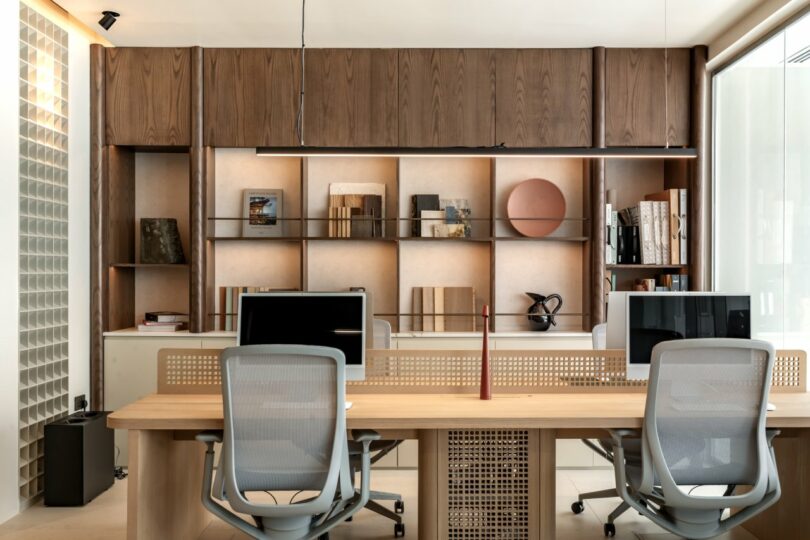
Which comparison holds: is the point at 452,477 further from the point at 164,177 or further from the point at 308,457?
the point at 164,177

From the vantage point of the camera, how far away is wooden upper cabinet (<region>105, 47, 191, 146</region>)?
16.2 ft

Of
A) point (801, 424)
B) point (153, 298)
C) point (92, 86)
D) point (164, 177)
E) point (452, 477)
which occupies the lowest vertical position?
point (452, 477)

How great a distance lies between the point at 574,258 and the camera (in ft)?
17.4

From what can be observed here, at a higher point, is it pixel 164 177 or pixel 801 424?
pixel 164 177

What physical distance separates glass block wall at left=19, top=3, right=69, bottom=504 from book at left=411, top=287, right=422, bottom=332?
2183 mm

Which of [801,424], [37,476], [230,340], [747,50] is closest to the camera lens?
[801,424]

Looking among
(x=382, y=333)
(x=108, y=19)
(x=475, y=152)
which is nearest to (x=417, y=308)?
(x=382, y=333)

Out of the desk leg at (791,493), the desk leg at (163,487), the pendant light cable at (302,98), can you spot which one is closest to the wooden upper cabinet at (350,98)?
the pendant light cable at (302,98)

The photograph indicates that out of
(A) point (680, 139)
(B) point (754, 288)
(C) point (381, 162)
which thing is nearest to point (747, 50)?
(A) point (680, 139)

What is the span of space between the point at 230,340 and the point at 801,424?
324 cm

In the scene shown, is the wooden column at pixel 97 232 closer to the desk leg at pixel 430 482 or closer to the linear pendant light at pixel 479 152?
the linear pendant light at pixel 479 152

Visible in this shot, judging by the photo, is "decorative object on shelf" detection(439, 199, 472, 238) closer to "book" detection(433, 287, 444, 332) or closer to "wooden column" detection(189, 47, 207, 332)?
"book" detection(433, 287, 444, 332)

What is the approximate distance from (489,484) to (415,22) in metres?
2.73

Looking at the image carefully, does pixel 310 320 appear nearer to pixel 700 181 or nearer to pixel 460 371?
pixel 460 371
